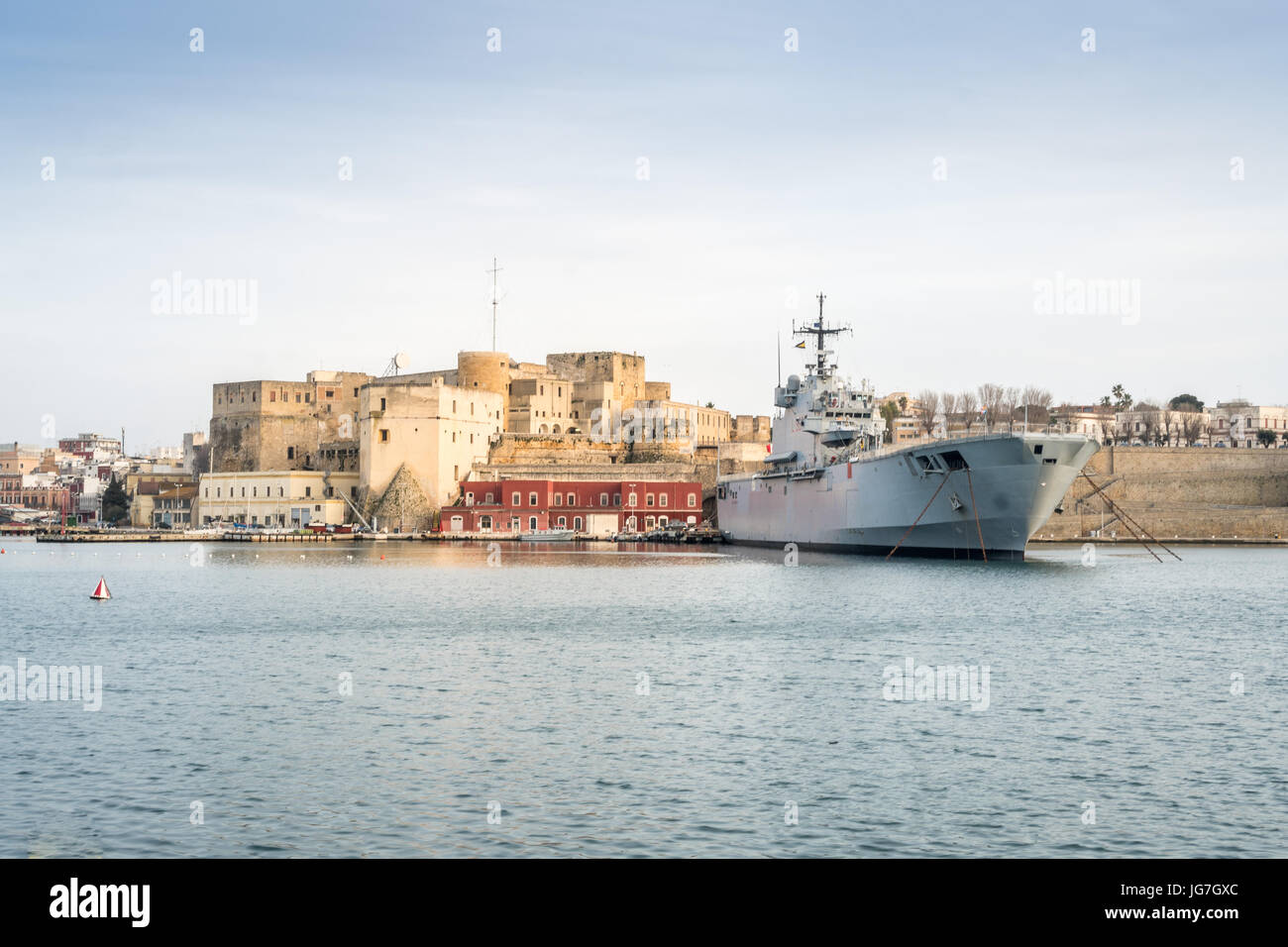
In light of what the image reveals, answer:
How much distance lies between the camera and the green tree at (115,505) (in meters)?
119

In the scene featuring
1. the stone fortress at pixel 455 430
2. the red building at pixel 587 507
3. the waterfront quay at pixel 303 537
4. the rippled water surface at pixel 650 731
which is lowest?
the waterfront quay at pixel 303 537

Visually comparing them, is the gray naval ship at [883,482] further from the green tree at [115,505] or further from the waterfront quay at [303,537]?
the green tree at [115,505]

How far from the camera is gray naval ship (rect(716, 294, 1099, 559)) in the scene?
155 feet

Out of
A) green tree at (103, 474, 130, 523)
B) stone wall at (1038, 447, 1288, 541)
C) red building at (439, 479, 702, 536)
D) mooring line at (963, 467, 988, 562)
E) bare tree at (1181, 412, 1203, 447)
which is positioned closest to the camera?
mooring line at (963, 467, 988, 562)

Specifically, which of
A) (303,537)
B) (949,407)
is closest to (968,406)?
(949,407)

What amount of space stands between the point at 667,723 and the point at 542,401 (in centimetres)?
9028

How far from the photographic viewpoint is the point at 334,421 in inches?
4220

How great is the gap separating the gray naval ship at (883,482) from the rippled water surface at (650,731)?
10635 millimetres

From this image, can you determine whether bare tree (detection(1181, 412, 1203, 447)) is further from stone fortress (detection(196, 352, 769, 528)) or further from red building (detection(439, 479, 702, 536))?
red building (detection(439, 479, 702, 536))

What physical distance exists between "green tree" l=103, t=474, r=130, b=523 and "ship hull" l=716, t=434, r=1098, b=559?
81.6m

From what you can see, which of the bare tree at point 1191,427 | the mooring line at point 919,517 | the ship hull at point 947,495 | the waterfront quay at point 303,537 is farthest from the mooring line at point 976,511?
the bare tree at point 1191,427

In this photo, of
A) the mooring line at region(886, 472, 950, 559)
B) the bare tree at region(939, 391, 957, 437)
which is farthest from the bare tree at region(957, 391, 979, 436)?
the mooring line at region(886, 472, 950, 559)

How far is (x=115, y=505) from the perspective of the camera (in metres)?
120
